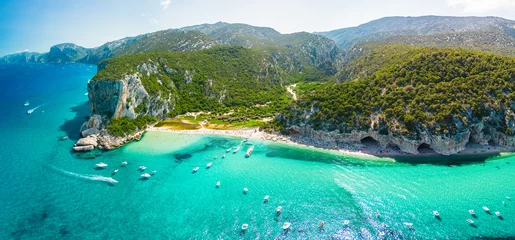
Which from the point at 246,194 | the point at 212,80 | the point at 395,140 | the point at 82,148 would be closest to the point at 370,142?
the point at 395,140

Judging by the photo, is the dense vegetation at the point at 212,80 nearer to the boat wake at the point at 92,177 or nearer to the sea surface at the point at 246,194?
the sea surface at the point at 246,194

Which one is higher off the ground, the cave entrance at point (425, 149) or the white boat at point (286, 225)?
the cave entrance at point (425, 149)

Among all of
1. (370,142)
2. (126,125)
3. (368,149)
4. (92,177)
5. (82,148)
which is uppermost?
(126,125)

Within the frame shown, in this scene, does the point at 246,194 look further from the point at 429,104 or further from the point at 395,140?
the point at 429,104

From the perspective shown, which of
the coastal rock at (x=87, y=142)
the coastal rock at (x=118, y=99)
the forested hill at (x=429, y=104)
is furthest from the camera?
the coastal rock at (x=118, y=99)

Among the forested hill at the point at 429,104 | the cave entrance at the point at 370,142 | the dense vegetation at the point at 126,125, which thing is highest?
the forested hill at the point at 429,104

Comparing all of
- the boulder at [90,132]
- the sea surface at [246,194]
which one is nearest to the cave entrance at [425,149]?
the sea surface at [246,194]

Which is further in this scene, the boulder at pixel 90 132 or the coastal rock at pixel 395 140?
the boulder at pixel 90 132

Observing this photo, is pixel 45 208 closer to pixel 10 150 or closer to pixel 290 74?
pixel 10 150
